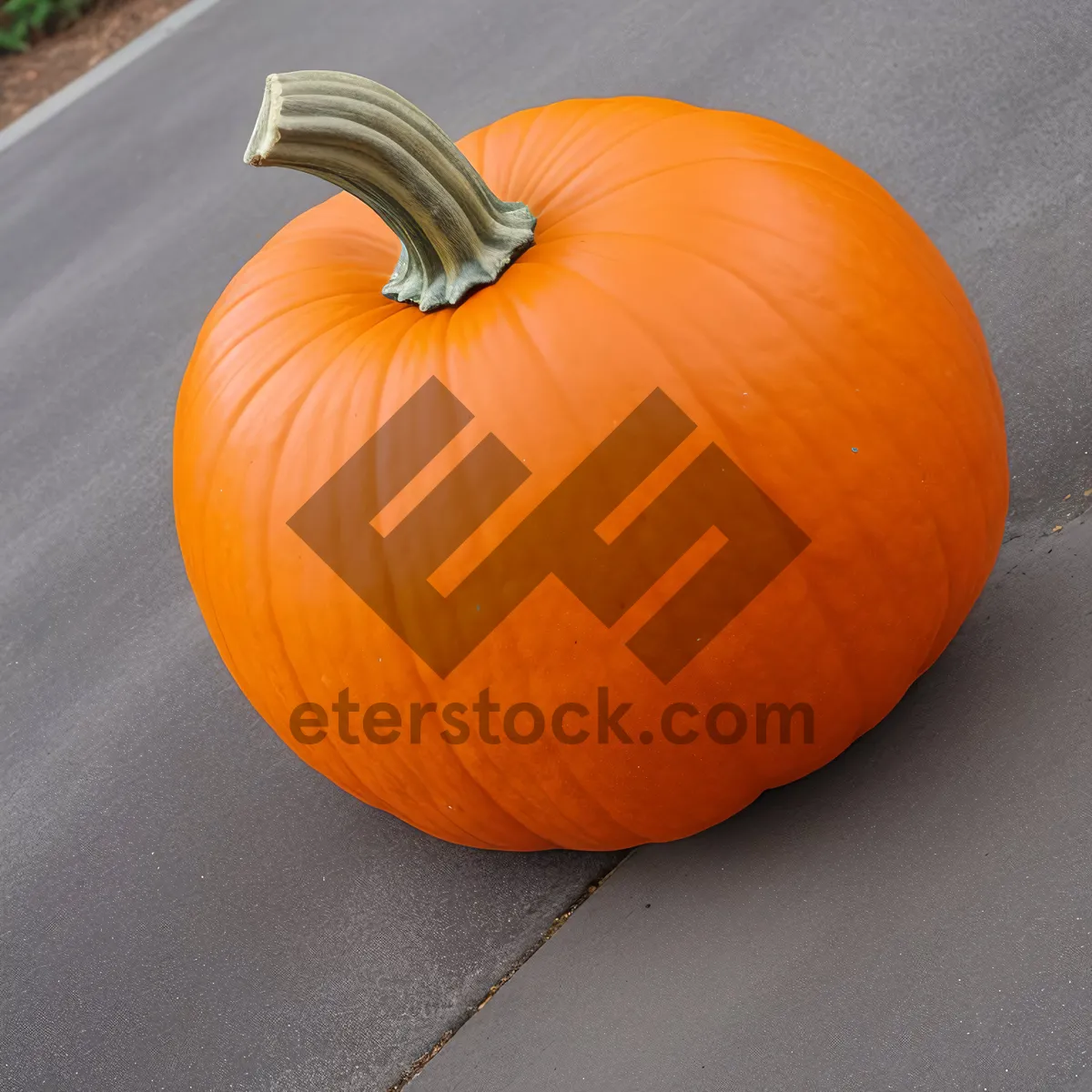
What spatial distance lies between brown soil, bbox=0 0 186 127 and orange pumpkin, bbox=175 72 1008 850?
10.8 feet

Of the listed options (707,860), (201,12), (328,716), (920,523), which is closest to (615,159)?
(920,523)

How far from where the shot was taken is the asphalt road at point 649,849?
1.27 metres

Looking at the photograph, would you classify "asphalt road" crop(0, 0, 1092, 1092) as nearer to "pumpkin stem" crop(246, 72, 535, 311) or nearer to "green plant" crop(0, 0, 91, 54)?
"pumpkin stem" crop(246, 72, 535, 311)

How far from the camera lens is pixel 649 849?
4.91 feet

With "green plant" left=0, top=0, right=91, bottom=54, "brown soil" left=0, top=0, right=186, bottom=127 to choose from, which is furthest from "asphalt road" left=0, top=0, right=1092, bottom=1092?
"green plant" left=0, top=0, right=91, bottom=54

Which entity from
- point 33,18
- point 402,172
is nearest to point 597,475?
point 402,172

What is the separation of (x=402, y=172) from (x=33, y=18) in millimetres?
3916

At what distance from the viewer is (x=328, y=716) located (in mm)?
1303

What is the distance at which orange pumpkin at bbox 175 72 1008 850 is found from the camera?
1.17 meters

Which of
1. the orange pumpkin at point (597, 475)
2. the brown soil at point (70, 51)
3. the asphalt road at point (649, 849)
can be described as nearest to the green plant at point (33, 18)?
the brown soil at point (70, 51)

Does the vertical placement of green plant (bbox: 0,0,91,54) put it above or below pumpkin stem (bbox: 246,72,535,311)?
above

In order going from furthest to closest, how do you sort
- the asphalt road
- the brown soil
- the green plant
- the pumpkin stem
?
the green plant < the brown soil < the asphalt road < the pumpkin stem

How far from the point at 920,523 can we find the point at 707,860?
0.50 meters

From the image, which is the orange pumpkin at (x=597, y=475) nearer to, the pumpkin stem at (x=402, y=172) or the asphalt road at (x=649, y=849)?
the pumpkin stem at (x=402, y=172)
